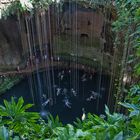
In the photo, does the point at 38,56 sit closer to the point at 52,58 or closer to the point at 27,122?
the point at 52,58

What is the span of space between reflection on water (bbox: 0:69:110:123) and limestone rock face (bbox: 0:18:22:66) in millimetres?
644

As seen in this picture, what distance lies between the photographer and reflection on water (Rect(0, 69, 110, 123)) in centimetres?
557

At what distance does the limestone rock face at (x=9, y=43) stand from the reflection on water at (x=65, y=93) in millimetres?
644

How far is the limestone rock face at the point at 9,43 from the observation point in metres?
6.51

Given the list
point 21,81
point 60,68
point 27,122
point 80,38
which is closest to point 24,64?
point 21,81

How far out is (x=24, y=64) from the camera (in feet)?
21.9

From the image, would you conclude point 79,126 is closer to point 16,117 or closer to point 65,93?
point 16,117

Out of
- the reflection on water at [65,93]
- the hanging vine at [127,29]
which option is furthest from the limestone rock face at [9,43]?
the hanging vine at [127,29]

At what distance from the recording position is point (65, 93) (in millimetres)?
6121

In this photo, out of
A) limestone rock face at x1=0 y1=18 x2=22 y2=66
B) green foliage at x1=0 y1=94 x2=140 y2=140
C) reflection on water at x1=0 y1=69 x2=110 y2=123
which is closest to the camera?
green foliage at x1=0 y1=94 x2=140 y2=140

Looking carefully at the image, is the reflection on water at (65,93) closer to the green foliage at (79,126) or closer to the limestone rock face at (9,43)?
the limestone rock face at (9,43)

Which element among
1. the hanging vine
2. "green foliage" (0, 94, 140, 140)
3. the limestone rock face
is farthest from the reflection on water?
"green foliage" (0, 94, 140, 140)

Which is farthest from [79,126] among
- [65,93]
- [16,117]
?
[65,93]

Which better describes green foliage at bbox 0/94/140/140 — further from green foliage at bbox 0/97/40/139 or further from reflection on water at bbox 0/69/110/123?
reflection on water at bbox 0/69/110/123
